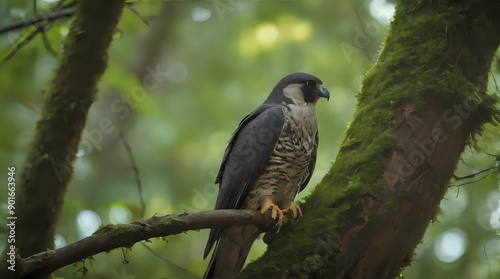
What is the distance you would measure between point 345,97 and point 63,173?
615 cm

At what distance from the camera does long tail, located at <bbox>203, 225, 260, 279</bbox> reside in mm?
3850

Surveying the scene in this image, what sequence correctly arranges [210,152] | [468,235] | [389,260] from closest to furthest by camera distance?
[389,260]
[468,235]
[210,152]

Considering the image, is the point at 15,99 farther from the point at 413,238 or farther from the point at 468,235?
the point at 468,235

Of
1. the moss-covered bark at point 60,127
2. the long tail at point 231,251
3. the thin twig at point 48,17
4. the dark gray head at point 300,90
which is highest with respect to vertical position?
the thin twig at point 48,17

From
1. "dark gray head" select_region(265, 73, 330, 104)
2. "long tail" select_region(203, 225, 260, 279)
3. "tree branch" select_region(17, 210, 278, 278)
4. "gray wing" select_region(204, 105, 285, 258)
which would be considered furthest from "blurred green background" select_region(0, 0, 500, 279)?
"tree branch" select_region(17, 210, 278, 278)

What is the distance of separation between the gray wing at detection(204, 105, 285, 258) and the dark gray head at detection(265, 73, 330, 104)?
12.4 inches

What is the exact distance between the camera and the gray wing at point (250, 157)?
12.6ft

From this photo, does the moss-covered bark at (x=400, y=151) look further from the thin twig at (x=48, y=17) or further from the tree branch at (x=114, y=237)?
the thin twig at (x=48, y=17)

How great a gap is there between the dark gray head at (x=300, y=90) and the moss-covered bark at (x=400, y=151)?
75cm

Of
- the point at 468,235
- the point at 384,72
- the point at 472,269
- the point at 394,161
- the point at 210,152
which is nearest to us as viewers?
the point at 394,161

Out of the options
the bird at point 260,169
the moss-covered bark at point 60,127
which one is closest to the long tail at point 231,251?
the bird at point 260,169

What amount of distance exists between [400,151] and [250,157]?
133cm

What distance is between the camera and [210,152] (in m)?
7.61

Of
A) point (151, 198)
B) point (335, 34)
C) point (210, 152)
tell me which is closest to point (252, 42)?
point (335, 34)
